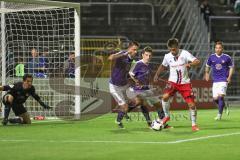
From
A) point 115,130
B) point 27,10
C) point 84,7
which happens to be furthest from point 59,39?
point 84,7

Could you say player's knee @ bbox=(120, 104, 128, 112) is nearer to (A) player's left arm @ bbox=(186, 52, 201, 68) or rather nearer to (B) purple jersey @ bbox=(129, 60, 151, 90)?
(B) purple jersey @ bbox=(129, 60, 151, 90)

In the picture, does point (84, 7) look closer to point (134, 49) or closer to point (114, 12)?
point (114, 12)

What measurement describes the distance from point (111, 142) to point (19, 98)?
6.33 metres

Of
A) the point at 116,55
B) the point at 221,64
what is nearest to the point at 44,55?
the point at 221,64

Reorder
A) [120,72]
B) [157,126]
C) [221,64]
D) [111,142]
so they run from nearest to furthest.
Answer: [111,142]
[157,126]
[120,72]
[221,64]

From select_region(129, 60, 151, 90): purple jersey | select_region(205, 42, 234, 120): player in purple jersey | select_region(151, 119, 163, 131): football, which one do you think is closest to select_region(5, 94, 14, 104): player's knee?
select_region(129, 60, 151, 90): purple jersey

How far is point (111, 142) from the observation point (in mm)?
13445

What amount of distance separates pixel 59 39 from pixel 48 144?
31.3 ft

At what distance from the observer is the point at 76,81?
67.6 ft

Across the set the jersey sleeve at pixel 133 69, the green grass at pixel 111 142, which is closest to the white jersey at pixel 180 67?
the jersey sleeve at pixel 133 69

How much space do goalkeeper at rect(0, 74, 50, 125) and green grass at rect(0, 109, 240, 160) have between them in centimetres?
81

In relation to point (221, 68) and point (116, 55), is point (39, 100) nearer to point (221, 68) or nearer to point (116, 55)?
point (116, 55)

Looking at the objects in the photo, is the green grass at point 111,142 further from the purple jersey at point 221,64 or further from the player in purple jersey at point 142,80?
the purple jersey at point 221,64

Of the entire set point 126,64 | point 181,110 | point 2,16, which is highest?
point 2,16
